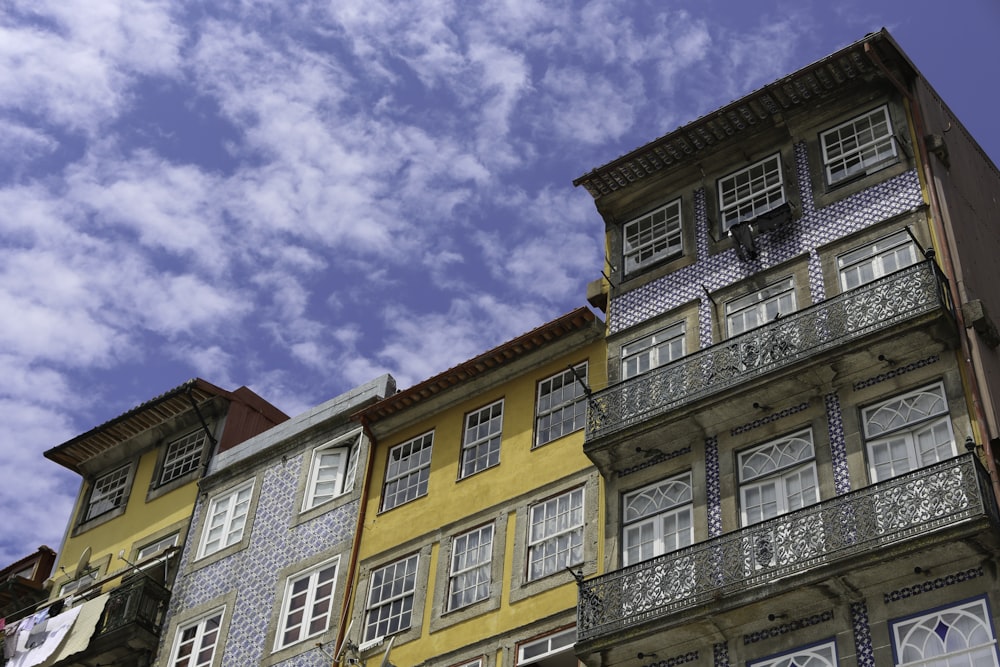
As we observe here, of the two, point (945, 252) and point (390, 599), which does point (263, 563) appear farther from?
point (945, 252)

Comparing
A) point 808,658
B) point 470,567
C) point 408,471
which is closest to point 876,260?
point 808,658

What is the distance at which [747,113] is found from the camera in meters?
22.7

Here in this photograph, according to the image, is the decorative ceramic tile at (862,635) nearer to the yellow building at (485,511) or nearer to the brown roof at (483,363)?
the yellow building at (485,511)

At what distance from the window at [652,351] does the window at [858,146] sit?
3373 mm

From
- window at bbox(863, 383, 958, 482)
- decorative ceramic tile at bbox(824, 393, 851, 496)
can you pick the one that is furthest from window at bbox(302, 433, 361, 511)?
window at bbox(863, 383, 958, 482)

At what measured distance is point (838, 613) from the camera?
1708 centimetres

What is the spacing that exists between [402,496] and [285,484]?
3211 millimetres

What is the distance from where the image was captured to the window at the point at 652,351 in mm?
21672

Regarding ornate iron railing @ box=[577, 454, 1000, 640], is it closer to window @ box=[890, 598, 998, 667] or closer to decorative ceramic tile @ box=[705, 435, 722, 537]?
decorative ceramic tile @ box=[705, 435, 722, 537]

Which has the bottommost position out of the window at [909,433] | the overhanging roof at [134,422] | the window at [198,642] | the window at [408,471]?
the window at [909,433]

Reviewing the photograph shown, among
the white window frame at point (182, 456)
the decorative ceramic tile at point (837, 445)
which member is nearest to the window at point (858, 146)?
the decorative ceramic tile at point (837, 445)

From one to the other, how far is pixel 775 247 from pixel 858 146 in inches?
80.2

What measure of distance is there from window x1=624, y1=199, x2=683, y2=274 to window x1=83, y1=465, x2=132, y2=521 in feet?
42.4

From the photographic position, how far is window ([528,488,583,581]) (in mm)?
21172
